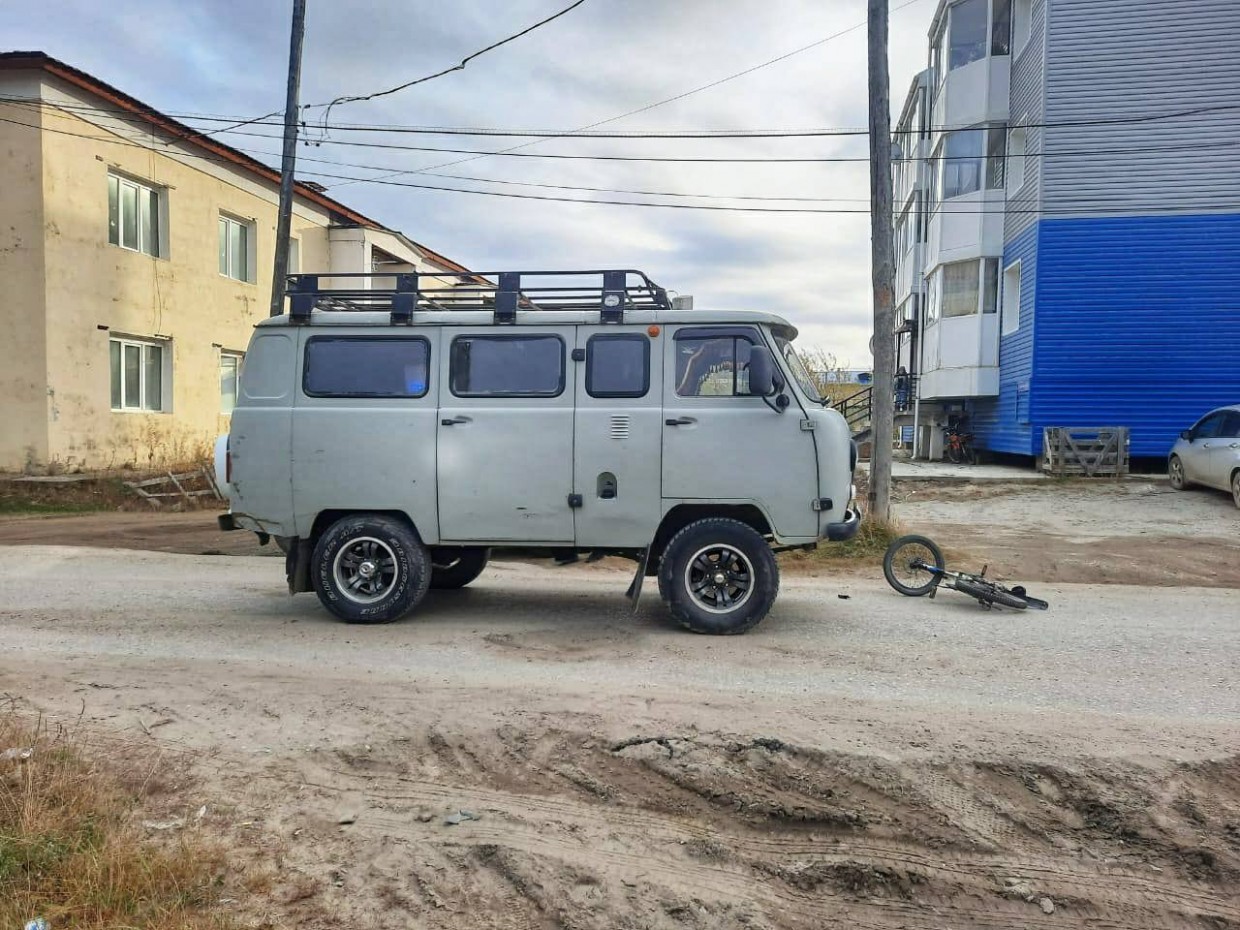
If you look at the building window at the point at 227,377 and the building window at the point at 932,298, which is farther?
the building window at the point at 932,298

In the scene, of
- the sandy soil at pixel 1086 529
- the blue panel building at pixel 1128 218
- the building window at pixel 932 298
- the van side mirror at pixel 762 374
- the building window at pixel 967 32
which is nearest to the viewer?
the van side mirror at pixel 762 374

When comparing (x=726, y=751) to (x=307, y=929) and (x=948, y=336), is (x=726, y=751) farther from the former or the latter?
(x=948, y=336)

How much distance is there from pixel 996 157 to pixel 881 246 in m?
13.0

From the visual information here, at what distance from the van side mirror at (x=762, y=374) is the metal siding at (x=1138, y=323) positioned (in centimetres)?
1499

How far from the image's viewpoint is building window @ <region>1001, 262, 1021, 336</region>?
69.9ft

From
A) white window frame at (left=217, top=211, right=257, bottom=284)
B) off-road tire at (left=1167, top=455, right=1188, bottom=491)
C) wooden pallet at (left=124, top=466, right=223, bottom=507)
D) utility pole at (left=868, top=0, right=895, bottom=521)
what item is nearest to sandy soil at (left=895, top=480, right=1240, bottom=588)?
off-road tire at (left=1167, top=455, right=1188, bottom=491)

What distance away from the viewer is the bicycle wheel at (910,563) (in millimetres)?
8867

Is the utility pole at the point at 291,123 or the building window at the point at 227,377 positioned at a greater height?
the utility pole at the point at 291,123

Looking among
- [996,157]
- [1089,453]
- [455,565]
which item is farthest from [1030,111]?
[455,565]

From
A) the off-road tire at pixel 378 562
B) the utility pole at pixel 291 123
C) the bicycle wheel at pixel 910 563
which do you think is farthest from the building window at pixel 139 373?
the bicycle wheel at pixel 910 563

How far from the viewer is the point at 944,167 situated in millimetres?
23109

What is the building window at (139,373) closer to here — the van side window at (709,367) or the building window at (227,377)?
the building window at (227,377)

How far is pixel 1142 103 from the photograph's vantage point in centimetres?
1900

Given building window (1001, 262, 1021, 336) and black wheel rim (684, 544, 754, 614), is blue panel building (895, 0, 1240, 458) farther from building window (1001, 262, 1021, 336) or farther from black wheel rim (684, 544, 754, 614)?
black wheel rim (684, 544, 754, 614)
